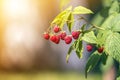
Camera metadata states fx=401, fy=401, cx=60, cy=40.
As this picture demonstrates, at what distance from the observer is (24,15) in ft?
18.0

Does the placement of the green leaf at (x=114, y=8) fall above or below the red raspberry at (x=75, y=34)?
above

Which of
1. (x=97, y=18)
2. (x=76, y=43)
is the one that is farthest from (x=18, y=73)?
(x=76, y=43)

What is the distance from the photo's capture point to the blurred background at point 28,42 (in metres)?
5.15

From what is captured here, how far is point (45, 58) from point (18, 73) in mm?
493

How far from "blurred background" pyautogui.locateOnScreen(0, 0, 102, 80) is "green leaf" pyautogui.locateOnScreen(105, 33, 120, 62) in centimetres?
366

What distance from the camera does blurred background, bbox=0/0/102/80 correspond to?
16.9 feet

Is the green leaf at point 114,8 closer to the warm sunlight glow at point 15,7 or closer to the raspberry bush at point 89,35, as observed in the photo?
the raspberry bush at point 89,35

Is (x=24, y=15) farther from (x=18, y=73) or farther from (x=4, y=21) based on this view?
(x=18, y=73)

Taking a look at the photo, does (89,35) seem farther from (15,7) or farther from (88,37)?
(15,7)

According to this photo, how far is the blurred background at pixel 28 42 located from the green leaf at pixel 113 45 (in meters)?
3.66

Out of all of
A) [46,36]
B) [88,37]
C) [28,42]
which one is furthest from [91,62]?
[28,42]

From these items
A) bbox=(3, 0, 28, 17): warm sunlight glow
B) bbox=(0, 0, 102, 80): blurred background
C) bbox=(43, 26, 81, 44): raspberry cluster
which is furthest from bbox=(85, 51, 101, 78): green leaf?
bbox=(3, 0, 28, 17): warm sunlight glow

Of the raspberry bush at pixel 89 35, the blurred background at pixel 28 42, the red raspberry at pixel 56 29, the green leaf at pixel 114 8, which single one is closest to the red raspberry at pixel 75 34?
the raspberry bush at pixel 89 35

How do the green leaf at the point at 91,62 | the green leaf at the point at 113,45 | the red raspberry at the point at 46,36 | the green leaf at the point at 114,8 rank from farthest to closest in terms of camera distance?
the green leaf at the point at 114,8, the red raspberry at the point at 46,36, the green leaf at the point at 91,62, the green leaf at the point at 113,45
